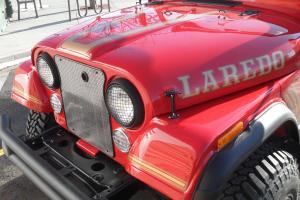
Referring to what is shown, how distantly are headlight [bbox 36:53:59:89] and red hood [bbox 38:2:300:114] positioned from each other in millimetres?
93

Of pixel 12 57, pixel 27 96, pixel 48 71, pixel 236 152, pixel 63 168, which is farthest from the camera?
pixel 12 57

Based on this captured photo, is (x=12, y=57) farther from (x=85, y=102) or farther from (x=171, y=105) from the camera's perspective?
(x=171, y=105)

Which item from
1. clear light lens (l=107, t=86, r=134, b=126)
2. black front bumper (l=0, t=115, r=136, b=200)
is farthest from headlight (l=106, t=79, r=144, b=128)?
black front bumper (l=0, t=115, r=136, b=200)

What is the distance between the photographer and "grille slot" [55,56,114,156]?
203cm

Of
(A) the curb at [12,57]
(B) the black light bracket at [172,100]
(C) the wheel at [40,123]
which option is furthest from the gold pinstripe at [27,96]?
(A) the curb at [12,57]

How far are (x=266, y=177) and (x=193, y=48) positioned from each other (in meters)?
0.77

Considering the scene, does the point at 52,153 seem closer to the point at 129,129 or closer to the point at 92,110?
the point at 92,110

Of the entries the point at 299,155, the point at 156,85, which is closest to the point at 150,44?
the point at 156,85

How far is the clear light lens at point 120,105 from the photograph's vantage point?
1.84 meters

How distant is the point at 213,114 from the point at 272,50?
63 centimetres

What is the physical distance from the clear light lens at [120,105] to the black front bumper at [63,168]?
397 mm

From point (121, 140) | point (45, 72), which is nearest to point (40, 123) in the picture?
point (45, 72)

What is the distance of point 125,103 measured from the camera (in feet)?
6.07

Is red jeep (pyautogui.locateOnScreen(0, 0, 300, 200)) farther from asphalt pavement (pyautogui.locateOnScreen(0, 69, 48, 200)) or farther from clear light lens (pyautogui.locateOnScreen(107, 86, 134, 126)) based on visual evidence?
asphalt pavement (pyautogui.locateOnScreen(0, 69, 48, 200))
